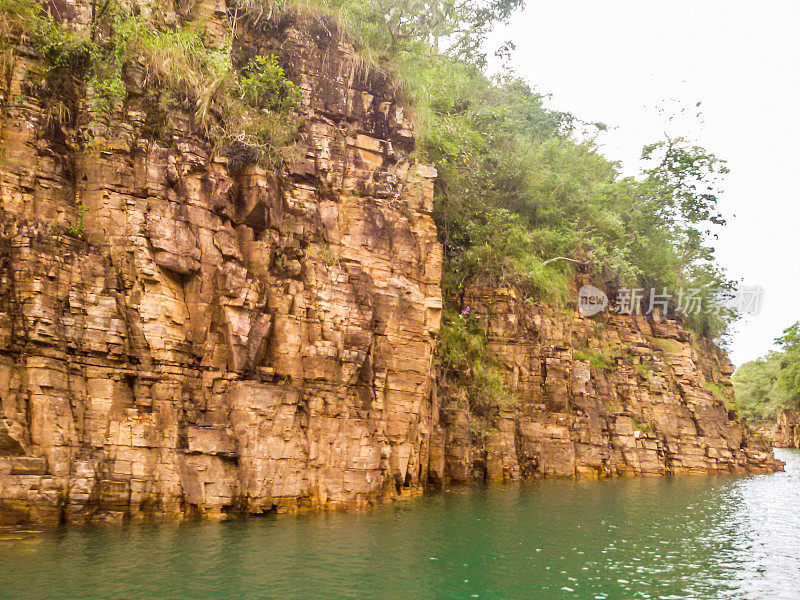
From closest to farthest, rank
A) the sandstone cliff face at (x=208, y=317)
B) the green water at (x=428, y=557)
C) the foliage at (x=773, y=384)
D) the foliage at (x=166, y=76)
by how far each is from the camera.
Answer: the green water at (x=428, y=557) < the sandstone cliff face at (x=208, y=317) < the foliage at (x=166, y=76) < the foliage at (x=773, y=384)

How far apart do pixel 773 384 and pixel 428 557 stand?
64054 millimetres

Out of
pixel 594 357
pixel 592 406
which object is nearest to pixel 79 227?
pixel 592 406

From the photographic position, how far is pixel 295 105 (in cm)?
1894

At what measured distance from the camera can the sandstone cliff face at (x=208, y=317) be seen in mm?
13773

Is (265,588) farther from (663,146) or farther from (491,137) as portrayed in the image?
(663,146)

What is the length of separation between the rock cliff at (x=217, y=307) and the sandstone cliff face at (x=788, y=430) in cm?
5740

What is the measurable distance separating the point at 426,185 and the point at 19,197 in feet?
35.9

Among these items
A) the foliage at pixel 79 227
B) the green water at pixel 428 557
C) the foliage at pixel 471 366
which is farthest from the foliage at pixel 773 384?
the foliage at pixel 79 227

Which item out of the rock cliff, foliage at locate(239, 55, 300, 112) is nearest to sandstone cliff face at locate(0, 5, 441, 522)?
the rock cliff

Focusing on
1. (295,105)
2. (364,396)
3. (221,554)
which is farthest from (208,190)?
(221,554)

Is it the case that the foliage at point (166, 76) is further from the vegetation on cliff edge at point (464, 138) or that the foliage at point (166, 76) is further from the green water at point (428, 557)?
the green water at point (428, 557)

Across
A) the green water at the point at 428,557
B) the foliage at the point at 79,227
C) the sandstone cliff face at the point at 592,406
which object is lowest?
the green water at the point at 428,557

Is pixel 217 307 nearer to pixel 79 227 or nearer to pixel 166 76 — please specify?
pixel 79 227

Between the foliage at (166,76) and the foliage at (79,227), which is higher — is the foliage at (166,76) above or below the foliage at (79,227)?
above
